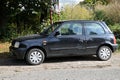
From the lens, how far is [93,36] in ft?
43.5

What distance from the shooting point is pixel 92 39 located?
520 inches

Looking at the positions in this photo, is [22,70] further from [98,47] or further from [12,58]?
[98,47]

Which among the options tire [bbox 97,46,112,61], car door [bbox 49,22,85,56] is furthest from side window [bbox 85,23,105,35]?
tire [bbox 97,46,112,61]

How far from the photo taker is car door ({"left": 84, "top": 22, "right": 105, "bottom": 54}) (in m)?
13.2

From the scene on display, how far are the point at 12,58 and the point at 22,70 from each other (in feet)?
7.73

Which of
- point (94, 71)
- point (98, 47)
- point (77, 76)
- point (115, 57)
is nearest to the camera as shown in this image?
point (77, 76)

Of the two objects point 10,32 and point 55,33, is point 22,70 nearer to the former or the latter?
point 55,33

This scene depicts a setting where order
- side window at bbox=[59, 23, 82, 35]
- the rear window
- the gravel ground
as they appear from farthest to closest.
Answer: the rear window → side window at bbox=[59, 23, 82, 35] → the gravel ground

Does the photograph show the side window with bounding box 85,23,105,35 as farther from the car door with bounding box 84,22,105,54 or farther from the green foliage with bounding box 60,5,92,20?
the green foliage with bounding box 60,5,92,20

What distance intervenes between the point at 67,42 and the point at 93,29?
1245 millimetres

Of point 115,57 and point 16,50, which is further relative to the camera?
point 115,57

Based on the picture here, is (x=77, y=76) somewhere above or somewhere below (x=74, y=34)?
below

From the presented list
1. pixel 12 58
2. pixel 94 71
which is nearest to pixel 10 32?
pixel 12 58

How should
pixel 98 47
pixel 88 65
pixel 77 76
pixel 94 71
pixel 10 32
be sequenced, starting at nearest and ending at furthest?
pixel 77 76 < pixel 94 71 < pixel 88 65 < pixel 98 47 < pixel 10 32
